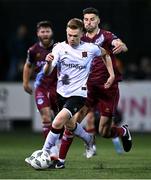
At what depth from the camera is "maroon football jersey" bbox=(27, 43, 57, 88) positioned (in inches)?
590

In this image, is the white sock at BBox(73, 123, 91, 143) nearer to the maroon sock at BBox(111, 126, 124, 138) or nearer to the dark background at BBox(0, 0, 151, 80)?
the maroon sock at BBox(111, 126, 124, 138)

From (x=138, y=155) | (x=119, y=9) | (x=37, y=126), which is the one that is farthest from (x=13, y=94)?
(x=138, y=155)

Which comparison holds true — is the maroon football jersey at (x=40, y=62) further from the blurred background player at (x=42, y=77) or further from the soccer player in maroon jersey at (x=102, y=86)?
the soccer player in maroon jersey at (x=102, y=86)

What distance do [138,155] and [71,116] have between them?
3.49 metres

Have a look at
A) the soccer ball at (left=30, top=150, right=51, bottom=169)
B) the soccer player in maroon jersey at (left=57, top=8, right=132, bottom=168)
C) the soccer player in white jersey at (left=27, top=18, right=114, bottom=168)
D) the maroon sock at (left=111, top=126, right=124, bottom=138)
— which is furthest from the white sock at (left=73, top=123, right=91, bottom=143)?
the soccer ball at (left=30, top=150, right=51, bottom=169)

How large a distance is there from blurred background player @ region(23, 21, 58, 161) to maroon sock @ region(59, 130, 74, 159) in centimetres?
189

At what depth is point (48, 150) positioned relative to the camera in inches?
489

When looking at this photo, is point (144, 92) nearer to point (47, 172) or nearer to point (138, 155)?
point (138, 155)

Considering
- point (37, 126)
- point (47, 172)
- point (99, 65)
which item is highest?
point (99, 65)

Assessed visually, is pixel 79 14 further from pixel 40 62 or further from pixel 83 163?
pixel 83 163

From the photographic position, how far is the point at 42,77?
49.8ft

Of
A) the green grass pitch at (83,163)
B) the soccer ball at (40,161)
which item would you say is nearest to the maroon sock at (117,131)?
the green grass pitch at (83,163)

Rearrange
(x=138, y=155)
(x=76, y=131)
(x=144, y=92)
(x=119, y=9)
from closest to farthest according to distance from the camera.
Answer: (x=76, y=131), (x=138, y=155), (x=144, y=92), (x=119, y=9)

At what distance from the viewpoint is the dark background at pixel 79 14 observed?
2731 cm
